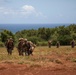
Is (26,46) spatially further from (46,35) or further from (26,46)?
(46,35)

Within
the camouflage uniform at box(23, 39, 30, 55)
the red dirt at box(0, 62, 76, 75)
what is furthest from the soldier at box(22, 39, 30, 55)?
the red dirt at box(0, 62, 76, 75)

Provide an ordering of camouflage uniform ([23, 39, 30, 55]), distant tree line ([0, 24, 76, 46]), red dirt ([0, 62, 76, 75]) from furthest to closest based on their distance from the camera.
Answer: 1. distant tree line ([0, 24, 76, 46])
2. camouflage uniform ([23, 39, 30, 55])
3. red dirt ([0, 62, 76, 75])

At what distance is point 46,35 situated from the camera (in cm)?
10469

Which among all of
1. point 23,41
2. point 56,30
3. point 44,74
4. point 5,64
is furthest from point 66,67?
point 56,30

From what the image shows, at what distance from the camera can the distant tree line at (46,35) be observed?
85.5 metres

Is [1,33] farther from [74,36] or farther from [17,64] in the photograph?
[17,64]

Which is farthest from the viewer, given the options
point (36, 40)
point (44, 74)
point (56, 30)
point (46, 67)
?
point (56, 30)

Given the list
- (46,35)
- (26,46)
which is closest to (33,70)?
(26,46)

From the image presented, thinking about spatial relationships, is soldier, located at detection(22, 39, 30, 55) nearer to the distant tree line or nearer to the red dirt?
the red dirt

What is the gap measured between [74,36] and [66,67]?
76553 millimetres

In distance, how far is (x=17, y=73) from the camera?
44.9 ft

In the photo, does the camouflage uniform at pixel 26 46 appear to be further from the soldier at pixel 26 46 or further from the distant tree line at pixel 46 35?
the distant tree line at pixel 46 35

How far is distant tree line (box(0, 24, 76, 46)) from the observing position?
281 ft

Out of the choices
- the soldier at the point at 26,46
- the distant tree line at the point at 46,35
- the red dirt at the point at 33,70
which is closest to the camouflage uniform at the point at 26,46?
the soldier at the point at 26,46
